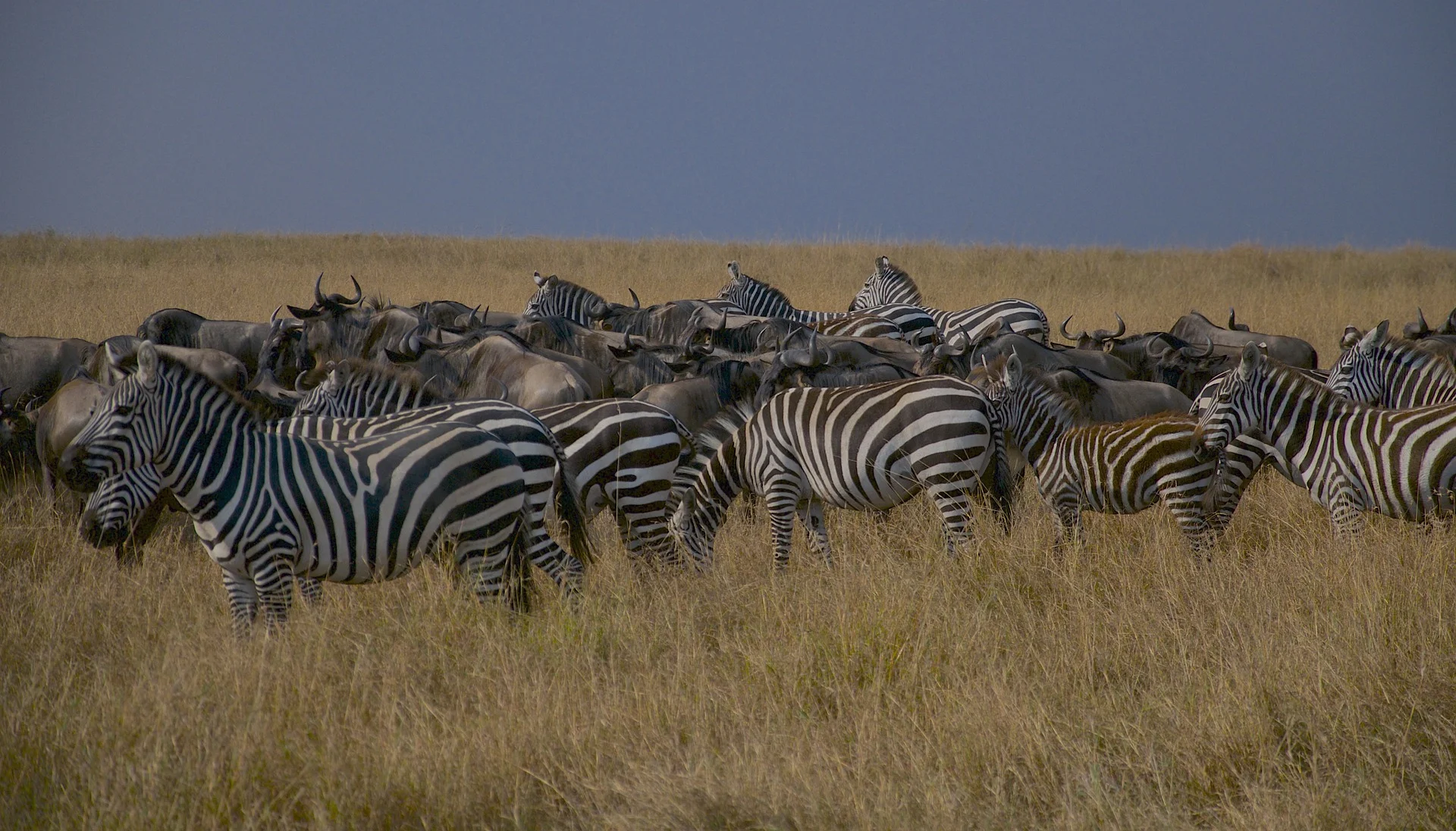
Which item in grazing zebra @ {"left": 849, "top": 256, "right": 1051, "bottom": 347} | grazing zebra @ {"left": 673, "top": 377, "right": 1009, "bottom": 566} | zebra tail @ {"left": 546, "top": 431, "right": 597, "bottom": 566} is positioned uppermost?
grazing zebra @ {"left": 849, "top": 256, "right": 1051, "bottom": 347}

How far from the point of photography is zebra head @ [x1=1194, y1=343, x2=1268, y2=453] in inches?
262

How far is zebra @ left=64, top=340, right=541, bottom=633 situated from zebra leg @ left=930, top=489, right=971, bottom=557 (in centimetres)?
268

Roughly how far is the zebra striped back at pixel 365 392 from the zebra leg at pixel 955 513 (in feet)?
11.8

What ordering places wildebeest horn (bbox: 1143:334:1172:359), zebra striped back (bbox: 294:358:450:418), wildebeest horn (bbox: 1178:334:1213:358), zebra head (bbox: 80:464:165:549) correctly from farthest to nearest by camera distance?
wildebeest horn (bbox: 1143:334:1172:359) → wildebeest horn (bbox: 1178:334:1213:358) → zebra striped back (bbox: 294:358:450:418) → zebra head (bbox: 80:464:165:549)

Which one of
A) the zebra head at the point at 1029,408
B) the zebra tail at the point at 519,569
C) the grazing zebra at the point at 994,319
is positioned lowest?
the zebra tail at the point at 519,569

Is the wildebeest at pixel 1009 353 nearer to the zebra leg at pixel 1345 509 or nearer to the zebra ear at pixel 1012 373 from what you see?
the zebra ear at pixel 1012 373

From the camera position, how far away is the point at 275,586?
5.18m

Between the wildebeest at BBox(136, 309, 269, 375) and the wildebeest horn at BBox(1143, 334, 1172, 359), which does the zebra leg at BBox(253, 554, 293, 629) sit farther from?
the wildebeest at BBox(136, 309, 269, 375)

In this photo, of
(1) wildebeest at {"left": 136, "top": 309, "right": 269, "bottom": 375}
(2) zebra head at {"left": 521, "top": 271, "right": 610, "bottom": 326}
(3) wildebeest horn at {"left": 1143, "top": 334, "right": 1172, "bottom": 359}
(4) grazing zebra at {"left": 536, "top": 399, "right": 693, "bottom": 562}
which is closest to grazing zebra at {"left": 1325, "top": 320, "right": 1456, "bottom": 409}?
(3) wildebeest horn at {"left": 1143, "top": 334, "right": 1172, "bottom": 359}

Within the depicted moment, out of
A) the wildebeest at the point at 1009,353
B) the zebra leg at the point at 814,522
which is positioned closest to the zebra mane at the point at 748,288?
the wildebeest at the point at 1009,353

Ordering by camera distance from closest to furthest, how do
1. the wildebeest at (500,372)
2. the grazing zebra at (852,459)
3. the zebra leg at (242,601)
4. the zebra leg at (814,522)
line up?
the zebra leg at (242,601)
the grazing zebra at (852,459)
the zebra leg at (814,522)
the wildebeest at (500,372)

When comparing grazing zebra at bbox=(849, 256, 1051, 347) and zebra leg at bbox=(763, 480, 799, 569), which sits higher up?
grazing zebra at bbox=(849, 256, 1051, 347)

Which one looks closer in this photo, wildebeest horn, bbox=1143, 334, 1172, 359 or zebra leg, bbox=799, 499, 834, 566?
zebra leg, bbox=799, 499, 834, 566

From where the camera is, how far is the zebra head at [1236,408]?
6.66 meters
